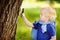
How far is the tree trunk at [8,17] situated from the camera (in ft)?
5.90

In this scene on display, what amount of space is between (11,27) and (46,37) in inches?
19.9

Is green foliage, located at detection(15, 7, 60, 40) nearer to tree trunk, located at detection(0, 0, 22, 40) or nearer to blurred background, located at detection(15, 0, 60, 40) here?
blurred background, located at detection(15, 0, 60, 40)

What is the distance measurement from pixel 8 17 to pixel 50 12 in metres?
0.55

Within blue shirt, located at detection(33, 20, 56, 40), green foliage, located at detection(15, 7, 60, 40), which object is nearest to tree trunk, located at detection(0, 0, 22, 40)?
green foliage, located at detection(15, 7, 60, 40)

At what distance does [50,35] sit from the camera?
7.05ft

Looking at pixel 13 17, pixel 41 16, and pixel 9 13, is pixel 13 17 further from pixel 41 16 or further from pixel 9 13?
pixel 41 16

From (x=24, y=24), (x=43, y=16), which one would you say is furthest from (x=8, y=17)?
(x=43, y=16)

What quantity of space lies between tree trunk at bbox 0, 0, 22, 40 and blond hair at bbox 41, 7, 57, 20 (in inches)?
15.2

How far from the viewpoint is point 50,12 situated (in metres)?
2.10

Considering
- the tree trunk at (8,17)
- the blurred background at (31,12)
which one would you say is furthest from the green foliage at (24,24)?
the tree trunk at (8,17)

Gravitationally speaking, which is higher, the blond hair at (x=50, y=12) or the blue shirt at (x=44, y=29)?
the blond hair at (x=50, y=12)

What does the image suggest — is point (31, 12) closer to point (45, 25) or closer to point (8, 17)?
point (45, 25)

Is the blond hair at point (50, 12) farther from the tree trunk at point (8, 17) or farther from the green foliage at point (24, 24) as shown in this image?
the tree trunk at point (8, 17)

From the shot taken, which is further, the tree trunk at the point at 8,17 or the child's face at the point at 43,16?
the child's face at the point at 43,16
